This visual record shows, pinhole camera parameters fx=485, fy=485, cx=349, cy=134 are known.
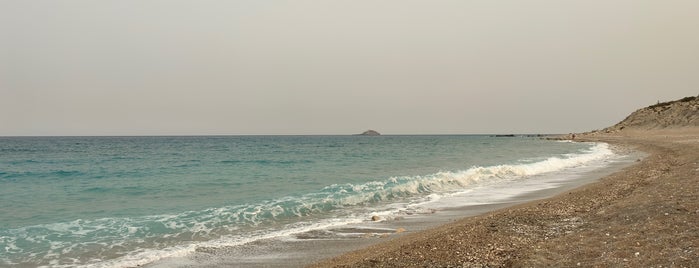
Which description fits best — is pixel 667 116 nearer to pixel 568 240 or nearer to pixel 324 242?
pixel 568 240

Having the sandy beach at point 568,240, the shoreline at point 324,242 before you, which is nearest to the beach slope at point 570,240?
the sandy beach at point 568,240

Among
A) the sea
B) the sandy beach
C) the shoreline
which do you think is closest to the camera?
the sandy beach

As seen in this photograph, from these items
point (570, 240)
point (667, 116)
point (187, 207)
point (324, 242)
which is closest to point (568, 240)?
point (570, 240)

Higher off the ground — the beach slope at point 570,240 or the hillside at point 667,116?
the hillside at point 667,116

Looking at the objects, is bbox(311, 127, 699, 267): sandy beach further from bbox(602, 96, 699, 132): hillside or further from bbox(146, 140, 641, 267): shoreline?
bbox(602, 96, 699, 132): hillside

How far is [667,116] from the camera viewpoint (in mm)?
91625

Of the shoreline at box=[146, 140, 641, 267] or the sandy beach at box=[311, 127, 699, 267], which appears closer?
the sandy beach at box=[311, 127, 699, 267]

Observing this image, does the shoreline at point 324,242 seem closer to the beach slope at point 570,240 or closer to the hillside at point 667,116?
the beach slope at point 570,240

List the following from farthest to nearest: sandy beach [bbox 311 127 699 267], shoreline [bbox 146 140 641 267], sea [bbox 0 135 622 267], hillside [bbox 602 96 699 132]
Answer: hillside [bbox 602 96 699 132]
sea [bbox 0 135 622 267]
shoreline [bbox 146 140 641 267]
sandy beach [bbox 311 127 699 267]

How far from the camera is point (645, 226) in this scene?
8414 millimetres

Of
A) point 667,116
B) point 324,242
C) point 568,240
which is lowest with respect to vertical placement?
point 324,242

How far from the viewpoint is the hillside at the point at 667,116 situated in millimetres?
81938

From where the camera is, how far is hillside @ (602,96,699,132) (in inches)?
3226

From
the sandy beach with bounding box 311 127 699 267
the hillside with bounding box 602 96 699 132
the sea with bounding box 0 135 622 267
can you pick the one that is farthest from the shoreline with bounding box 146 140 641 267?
the hillside with bounding box 602 96 699 132
